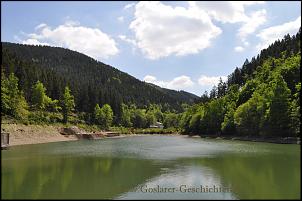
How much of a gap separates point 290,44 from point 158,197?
524ft

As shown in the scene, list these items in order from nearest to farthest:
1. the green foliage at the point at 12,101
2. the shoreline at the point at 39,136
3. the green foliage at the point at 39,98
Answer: the shoreline at the point at 39,136, the green foliage at the point at 12,101, the green foliage at the point at 39,98

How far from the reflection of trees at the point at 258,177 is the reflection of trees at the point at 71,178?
7162 mm

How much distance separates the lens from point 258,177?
101 feet

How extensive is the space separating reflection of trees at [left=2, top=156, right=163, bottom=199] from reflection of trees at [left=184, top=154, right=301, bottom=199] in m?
7.16

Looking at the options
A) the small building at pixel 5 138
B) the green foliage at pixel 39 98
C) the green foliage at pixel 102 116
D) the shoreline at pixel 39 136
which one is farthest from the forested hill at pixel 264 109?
the green foliage at pixel 39 98

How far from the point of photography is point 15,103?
3757 inches

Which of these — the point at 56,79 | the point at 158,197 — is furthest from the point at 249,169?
the point at 56,79

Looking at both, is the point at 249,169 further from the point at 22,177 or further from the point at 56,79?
the point at 56,79

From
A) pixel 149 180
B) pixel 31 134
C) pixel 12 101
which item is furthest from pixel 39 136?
pixel 149 180

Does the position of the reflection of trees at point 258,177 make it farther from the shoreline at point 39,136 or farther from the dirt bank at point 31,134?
the dirt bank at point 31,134

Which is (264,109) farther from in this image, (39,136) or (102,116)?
(102,116)

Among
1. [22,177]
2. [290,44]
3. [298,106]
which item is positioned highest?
[290,44]

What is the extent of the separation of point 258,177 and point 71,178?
16531mm

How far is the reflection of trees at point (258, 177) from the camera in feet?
79.8
